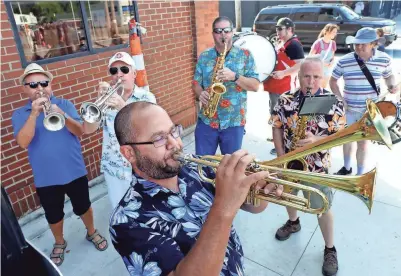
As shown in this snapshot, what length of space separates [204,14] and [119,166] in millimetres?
4083

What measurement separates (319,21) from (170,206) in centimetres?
1413

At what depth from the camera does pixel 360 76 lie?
13.1ft

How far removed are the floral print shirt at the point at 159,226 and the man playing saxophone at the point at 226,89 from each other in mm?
1985

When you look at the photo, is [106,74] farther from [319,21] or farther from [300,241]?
[319,21]

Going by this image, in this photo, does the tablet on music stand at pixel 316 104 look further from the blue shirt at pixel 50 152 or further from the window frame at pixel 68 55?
the window frame at pixel 68 55

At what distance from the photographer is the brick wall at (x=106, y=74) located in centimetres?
350

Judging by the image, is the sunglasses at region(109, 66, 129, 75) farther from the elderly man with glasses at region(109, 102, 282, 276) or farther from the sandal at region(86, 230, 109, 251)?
the sandal at region(86, 230, 109, 251)

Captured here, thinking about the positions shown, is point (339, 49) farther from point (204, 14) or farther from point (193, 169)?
point (193, 169)

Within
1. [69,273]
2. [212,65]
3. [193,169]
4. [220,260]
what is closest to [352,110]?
[212,65]

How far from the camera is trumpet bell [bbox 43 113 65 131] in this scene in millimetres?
2729

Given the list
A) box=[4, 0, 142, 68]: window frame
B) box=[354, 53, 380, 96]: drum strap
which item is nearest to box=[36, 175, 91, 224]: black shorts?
box=[4, 0, 142, 68]: window frame

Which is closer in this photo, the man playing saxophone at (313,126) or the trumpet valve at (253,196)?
the trumpet valve at (253,196)

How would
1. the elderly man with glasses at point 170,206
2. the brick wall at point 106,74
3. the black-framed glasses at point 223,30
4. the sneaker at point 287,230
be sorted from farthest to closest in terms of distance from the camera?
the black-framed glasses at point 223,30 < the brick wall at point 106,74 < the sneaker at point 287,230 < the elderly man with glasses at point 170,206

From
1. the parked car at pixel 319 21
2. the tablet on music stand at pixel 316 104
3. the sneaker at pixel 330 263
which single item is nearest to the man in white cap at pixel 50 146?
the tablet on music stand at pixel 316 104
